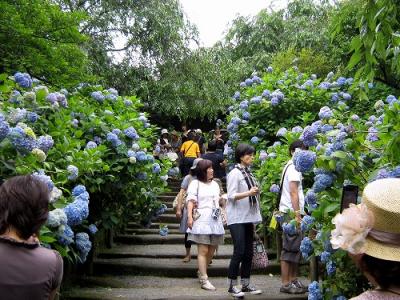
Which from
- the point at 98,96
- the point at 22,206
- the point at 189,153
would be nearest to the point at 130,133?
the point at 98,96

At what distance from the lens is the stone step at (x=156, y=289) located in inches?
243

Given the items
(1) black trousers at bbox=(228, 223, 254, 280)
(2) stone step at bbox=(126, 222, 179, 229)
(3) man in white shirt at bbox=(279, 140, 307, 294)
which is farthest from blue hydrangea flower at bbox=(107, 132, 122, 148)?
(2) stone step at bbox=(126, 222, 179, 229)

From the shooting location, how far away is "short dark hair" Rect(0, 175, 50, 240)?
2234mm

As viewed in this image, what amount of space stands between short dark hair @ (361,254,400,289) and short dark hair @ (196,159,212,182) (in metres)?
4.88

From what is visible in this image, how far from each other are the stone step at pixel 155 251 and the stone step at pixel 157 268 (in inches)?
11.7

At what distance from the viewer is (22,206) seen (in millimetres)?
Answer: 2234

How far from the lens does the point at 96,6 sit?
16.1 metres

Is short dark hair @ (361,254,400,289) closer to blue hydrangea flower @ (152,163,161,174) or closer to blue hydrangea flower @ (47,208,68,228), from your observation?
blue hydrangea flower @ (47,208,68,228)

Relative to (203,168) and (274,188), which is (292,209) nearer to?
(274,188)

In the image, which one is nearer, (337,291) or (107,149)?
(337,291)

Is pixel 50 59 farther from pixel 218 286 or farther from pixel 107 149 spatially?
pixel 218 286

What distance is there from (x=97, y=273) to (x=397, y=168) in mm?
5210

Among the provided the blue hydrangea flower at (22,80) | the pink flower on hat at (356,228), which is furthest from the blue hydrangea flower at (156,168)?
the pink flower on hat at (356,228)

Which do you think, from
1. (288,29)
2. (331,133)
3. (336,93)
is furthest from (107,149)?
(288,29)
